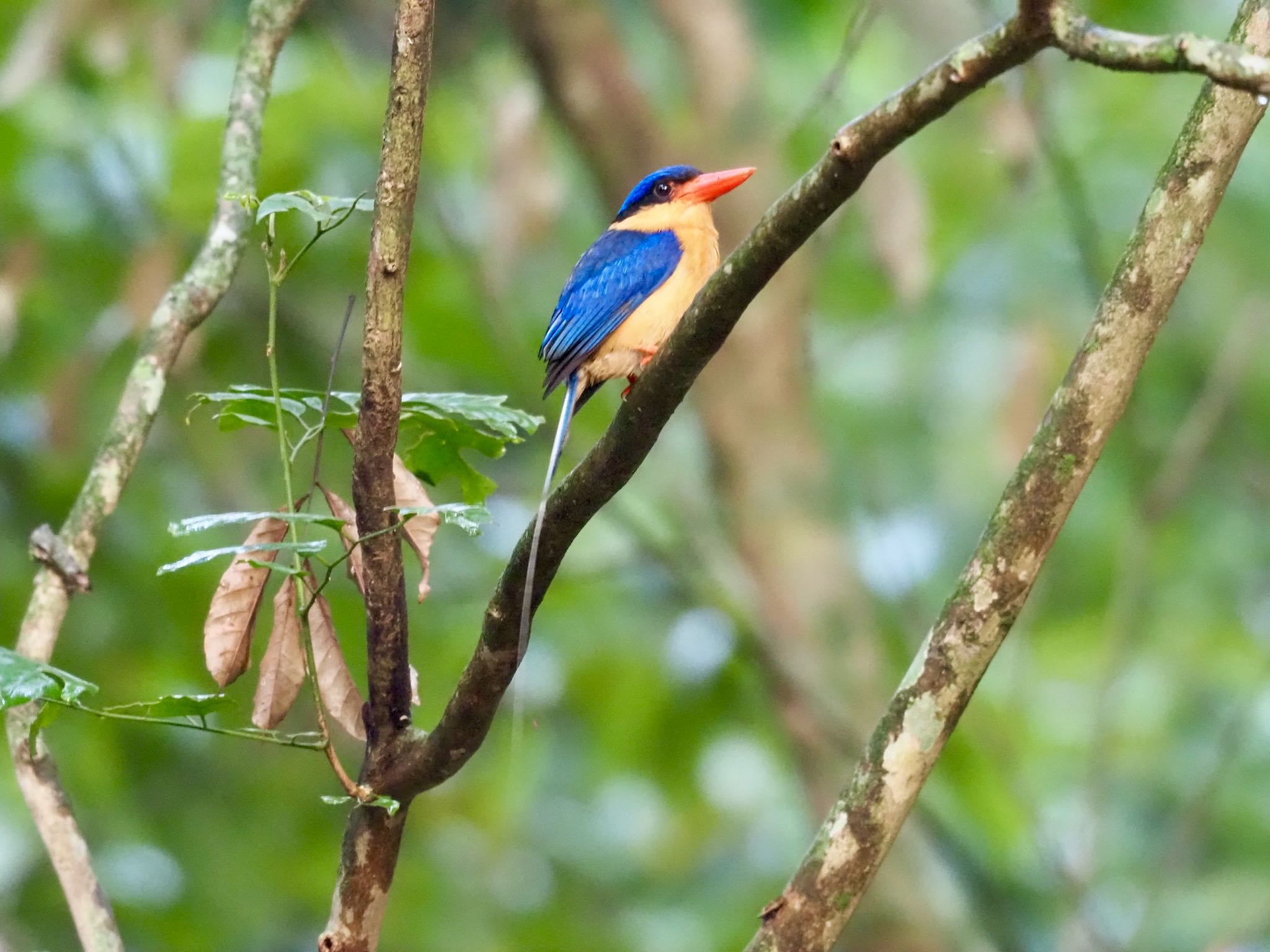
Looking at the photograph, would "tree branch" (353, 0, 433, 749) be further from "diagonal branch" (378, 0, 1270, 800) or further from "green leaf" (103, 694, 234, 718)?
"green leaf" (103, 694, 234, 718)

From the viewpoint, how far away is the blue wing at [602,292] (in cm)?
355

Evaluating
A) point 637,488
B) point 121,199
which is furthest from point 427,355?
point 637,488

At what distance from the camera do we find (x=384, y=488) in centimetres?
210

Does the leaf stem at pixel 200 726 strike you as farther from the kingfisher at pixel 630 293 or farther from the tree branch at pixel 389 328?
the kingfisher at pixel 630 293

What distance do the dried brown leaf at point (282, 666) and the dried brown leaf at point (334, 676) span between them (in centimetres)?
3

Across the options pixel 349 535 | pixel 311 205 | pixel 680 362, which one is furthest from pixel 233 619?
pixel 680 362

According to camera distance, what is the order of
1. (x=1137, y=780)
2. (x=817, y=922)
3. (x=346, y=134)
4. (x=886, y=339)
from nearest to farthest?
(x=817, y=922)
(x=346, y=134)
(x=1137, y=780)
(x=886, y=339)

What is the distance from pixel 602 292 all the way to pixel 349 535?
1.38 metres

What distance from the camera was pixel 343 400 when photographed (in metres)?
2.40

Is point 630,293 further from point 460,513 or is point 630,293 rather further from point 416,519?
point 460,513

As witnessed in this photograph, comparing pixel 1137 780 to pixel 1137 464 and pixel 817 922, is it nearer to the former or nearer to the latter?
pixel 1137 464

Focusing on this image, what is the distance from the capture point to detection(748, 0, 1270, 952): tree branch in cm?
222

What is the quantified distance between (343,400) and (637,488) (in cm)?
437

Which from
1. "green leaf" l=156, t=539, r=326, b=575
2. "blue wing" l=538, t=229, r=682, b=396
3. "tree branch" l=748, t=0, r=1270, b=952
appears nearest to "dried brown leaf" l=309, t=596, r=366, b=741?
"green leaf" l=156, t=539, r=326, b=575
